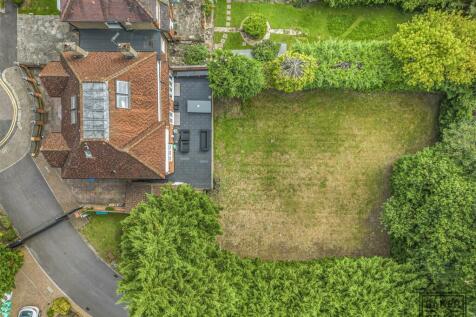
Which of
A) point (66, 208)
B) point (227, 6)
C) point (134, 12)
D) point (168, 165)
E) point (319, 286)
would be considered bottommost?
point (319, 286)

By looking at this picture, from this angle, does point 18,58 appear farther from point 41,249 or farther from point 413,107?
point 413,107

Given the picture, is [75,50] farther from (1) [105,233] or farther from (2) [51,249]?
(2) [51,249]

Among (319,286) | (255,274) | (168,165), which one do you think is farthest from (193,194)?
(319,286)

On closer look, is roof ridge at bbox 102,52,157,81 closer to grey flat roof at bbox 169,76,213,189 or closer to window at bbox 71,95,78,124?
window at bbox 71,95,78,124

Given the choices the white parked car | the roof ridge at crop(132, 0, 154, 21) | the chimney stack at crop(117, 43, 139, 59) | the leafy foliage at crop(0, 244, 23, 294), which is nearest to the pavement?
the leafy foliage at crop(0, 244, 23, 294)

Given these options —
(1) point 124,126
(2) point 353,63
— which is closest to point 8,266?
(1) point 124,126

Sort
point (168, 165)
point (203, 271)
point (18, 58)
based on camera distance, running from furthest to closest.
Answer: point (18, 58)
point (168, 165)
point (203, 271)
